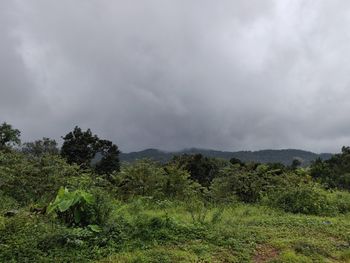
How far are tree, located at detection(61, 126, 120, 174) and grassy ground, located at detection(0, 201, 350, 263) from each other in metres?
25.1

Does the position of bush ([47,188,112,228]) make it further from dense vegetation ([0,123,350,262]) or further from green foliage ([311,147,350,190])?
green foliage ([311,147,350,190])

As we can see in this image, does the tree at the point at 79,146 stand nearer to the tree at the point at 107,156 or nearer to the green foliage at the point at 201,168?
the tree at the point at 107,156

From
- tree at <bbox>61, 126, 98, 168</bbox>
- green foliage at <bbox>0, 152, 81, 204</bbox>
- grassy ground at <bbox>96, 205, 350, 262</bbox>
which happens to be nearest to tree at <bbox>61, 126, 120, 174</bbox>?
tree at <bbox>61, 126, 98, 168</bbox>

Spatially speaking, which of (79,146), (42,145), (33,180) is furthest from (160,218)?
(42,145)

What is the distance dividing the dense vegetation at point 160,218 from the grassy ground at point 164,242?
19mm

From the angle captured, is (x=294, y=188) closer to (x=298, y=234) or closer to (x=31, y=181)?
(x=298, y=234)

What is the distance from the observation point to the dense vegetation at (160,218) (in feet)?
24.3

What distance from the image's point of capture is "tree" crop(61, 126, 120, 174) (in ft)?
112

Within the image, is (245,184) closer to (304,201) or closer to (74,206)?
(304,201)

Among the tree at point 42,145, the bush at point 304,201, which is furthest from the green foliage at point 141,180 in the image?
the tree at point 42,145

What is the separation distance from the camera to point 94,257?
7.13 m

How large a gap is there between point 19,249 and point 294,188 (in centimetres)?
1064

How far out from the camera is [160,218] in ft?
29.2

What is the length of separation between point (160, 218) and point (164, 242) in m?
0.85
